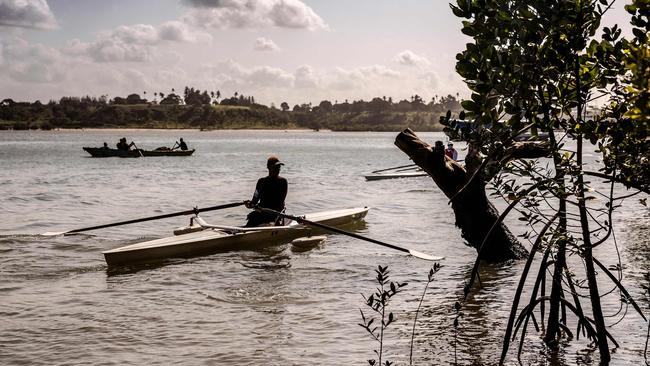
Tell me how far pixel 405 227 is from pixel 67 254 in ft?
36.3

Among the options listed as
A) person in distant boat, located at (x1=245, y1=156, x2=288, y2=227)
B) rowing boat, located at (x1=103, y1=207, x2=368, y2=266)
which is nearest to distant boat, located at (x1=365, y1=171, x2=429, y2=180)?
rowing boat, located at (x1=103, y1=207, x2=368, y2=266)

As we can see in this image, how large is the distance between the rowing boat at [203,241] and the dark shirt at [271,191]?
0.67m

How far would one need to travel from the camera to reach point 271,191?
619 inches

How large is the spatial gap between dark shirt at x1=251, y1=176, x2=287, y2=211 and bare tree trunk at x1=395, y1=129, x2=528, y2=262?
13.4 ft

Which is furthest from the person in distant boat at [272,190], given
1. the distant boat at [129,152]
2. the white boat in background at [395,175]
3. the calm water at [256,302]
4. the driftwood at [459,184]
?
the distant boat at [129,152]

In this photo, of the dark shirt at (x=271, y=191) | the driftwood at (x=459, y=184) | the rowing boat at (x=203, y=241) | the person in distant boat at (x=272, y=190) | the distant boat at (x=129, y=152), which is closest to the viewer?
the driftwood at (x=459, y=184)

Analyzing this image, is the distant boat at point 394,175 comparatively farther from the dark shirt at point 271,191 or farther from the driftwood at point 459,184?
the driftwood at point 459,184

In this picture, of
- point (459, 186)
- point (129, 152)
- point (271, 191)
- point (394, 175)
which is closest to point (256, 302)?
point (271, 191)

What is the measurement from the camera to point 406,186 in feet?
130

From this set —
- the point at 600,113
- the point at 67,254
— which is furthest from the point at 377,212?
the point at 600,113

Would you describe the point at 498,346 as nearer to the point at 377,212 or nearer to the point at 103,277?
the point at 103,277

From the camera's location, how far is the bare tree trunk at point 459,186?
12.2 m

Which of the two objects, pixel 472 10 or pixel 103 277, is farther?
pixel 103 277

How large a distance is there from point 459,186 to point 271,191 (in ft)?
16.1
